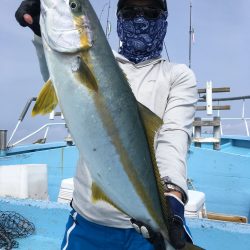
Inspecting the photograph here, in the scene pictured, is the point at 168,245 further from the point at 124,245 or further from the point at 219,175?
the point at 219,175

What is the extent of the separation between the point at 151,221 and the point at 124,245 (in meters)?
0.48

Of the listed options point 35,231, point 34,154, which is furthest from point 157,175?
point 34,154

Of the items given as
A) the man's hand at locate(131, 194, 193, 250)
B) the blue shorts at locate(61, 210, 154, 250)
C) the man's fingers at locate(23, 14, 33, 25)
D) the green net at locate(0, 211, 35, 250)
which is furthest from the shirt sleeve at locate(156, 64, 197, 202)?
the green net at locate(0, 211, 35, 250)

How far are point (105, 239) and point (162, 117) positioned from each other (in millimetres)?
830

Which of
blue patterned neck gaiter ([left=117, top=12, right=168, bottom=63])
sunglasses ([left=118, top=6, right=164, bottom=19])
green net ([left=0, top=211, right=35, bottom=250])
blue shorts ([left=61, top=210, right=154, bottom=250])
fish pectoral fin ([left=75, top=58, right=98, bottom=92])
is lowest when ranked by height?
green net ([left=0, top=211, right=35, bottom=250])

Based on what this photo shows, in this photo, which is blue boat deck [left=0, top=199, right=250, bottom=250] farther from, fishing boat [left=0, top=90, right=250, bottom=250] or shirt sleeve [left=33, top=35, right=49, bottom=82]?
shirt sleeve [left=33, top=35, right=49, bottom=82]

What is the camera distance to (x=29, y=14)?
1907 mm

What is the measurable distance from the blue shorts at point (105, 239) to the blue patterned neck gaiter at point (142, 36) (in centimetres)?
118

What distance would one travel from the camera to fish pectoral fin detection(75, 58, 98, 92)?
1.46 metres

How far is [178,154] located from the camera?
202 cm

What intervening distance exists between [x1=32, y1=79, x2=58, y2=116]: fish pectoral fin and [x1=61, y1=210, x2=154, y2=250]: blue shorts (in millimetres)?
807

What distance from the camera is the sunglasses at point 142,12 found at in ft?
7.95

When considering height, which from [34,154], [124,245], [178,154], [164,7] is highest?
[164,7]

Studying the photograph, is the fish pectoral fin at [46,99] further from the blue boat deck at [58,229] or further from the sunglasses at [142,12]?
the blue boat deck at [58,229]
